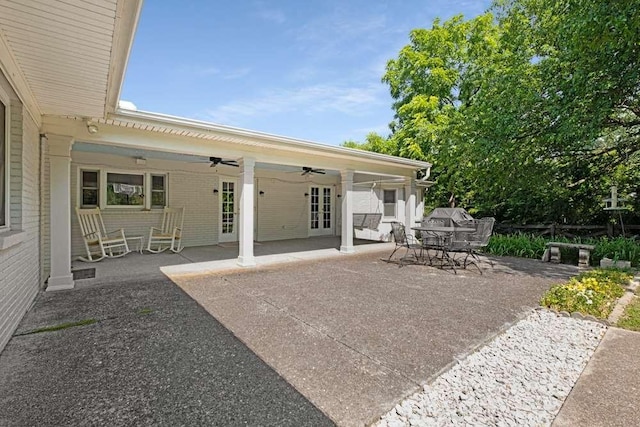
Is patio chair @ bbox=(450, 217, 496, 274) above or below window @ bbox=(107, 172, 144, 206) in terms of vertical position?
below

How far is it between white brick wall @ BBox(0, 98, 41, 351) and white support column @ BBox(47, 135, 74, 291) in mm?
203

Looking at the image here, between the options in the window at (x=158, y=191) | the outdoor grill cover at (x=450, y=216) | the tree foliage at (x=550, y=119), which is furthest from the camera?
the outdoor grill cover at (x=450, y=216)

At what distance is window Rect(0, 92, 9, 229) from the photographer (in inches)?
115

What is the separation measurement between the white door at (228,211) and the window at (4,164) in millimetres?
6503

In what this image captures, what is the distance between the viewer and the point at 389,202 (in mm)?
12086

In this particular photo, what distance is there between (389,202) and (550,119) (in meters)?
5.84

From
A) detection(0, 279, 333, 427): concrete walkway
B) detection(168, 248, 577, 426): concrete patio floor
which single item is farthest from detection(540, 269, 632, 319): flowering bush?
detection(0, 279, 333, 427): concrete walkway

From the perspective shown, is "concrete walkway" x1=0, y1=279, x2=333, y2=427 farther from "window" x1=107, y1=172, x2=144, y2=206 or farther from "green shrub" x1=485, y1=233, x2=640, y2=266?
"green shrub" x1=485, y1=233, x2=640, y2=266

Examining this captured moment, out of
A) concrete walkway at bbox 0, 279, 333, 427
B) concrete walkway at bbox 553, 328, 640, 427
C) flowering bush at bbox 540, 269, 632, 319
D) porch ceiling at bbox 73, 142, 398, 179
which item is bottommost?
concrete walkway at bbox 553, 328, 640, 427

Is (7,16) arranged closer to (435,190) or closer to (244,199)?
(244,199)

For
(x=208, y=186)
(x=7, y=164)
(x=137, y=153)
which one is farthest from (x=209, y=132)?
(x=208, y=186)

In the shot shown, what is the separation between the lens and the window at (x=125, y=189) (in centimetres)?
761

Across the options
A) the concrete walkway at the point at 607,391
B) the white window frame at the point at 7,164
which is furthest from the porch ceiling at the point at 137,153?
the concrete walkway at the point at 607,391

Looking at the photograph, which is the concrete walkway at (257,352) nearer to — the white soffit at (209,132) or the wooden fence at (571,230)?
the white soffit at (209,132)
